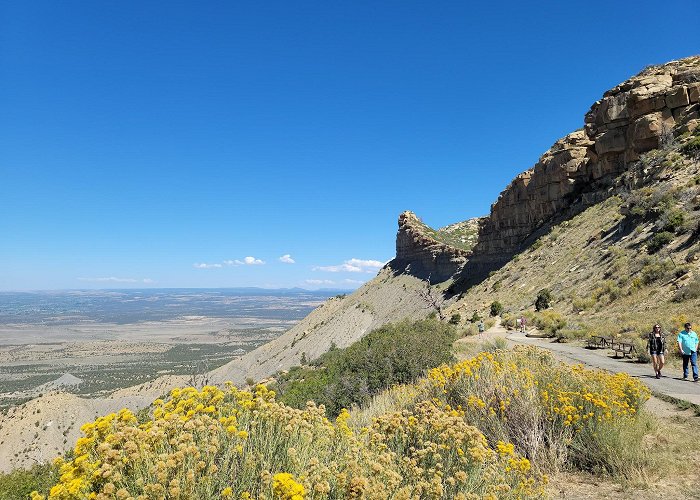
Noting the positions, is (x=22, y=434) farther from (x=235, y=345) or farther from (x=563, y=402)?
(x=235, y=345)

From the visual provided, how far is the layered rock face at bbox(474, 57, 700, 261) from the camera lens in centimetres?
3553

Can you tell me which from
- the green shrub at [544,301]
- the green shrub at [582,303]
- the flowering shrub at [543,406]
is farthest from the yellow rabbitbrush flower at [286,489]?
the green shrub at [544,301]

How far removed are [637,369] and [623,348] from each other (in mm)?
2762

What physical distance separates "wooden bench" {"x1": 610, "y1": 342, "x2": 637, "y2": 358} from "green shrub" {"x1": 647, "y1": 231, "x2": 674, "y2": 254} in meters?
10.5

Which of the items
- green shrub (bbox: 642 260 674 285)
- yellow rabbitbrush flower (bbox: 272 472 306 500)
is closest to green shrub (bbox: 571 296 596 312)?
green shrub (bbox: 642 260 674 285)

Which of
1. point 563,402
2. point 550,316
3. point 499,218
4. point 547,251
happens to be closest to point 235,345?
point 499,218

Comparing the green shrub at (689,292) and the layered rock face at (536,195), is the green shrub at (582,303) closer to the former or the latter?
the green shrub at (689,292)

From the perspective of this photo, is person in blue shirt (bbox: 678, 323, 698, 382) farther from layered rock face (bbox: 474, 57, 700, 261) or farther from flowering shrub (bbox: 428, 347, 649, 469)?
layered rock face (bbox: 474, 57, 700, 261)

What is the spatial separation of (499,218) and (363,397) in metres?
47.2

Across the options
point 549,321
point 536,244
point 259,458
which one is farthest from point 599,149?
point 259,458

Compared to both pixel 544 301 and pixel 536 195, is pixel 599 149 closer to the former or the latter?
pixel 536 195

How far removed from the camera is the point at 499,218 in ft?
176

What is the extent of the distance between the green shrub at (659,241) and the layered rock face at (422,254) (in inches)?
1302

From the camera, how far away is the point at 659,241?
896 inches
